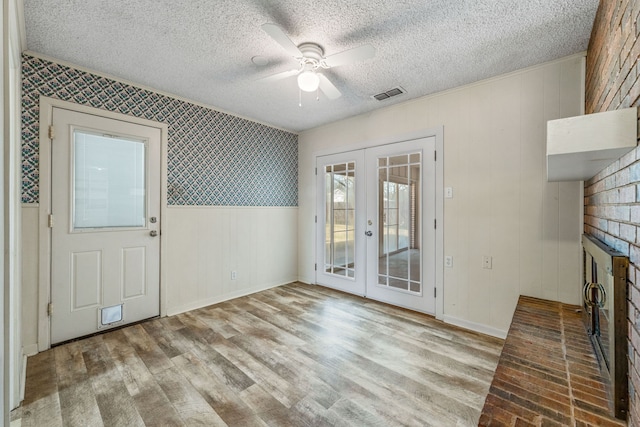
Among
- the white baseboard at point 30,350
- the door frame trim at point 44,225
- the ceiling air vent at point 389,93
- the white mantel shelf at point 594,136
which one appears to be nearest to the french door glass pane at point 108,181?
the door frame trim at point 44,225

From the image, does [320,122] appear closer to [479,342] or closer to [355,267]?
[355,267]

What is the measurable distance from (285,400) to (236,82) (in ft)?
9.21

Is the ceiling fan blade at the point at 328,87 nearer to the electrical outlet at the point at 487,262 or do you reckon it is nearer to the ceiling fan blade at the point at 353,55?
the ceiling fan blade at the point at 353,55

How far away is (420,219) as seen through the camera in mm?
3207

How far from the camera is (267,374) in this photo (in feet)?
6.76

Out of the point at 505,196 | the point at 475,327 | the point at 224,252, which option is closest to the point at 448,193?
the point at 505,196

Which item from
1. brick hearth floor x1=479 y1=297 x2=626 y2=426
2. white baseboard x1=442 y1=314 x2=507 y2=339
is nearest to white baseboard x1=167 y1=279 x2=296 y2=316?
white baseboard x1=442 y1=314 x2=507 y2=339

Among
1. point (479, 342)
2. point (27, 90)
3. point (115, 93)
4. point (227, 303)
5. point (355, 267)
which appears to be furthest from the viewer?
point (355, 267)

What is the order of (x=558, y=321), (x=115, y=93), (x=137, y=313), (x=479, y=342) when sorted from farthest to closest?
(x=137, y=313) → (x=115, y=93) → (x=479, y=342) → (x=558, y=321)

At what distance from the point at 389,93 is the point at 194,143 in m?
2.34

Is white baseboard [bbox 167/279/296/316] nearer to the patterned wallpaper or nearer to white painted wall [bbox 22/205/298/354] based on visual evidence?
white painted wall [bbox 22/205/298/354]

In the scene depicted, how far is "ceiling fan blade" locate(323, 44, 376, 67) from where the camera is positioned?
1.84m

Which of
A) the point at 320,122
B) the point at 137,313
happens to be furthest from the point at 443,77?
the point at 137,313

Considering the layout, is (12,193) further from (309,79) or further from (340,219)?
(340,219)
